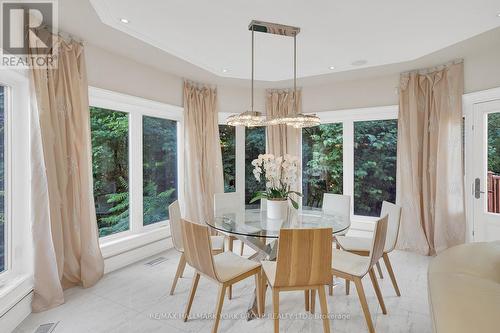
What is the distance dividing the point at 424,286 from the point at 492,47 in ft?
9.04

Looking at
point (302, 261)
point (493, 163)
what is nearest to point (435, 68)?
point (493, 163)

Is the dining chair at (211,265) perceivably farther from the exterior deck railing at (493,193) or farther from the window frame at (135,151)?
the exterior deck railing at (493,193)

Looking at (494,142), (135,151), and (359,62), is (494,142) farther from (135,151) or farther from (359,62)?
(135,151)

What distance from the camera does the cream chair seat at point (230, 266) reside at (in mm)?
2055

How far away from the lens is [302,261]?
5.94 ft

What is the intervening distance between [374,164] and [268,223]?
2517 mm

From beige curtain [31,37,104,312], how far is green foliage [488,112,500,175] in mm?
4520

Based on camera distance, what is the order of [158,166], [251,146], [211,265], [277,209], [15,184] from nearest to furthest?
[211,265], [15,184], [277,209], [158,166], [251,146]

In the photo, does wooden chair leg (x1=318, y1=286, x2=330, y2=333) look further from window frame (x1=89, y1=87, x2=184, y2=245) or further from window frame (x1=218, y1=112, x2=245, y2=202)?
window frame (x1=218, y1=112, x2=245, y2=202)

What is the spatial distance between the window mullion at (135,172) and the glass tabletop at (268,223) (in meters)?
1.41

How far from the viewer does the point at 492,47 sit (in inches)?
121

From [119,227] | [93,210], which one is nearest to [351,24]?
[93,210]

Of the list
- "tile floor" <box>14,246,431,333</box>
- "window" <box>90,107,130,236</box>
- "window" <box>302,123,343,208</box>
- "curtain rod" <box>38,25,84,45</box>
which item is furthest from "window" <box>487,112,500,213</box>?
"curtain rod" <box>38,25,84,45</box>

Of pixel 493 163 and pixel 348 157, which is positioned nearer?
pixel 493 163
